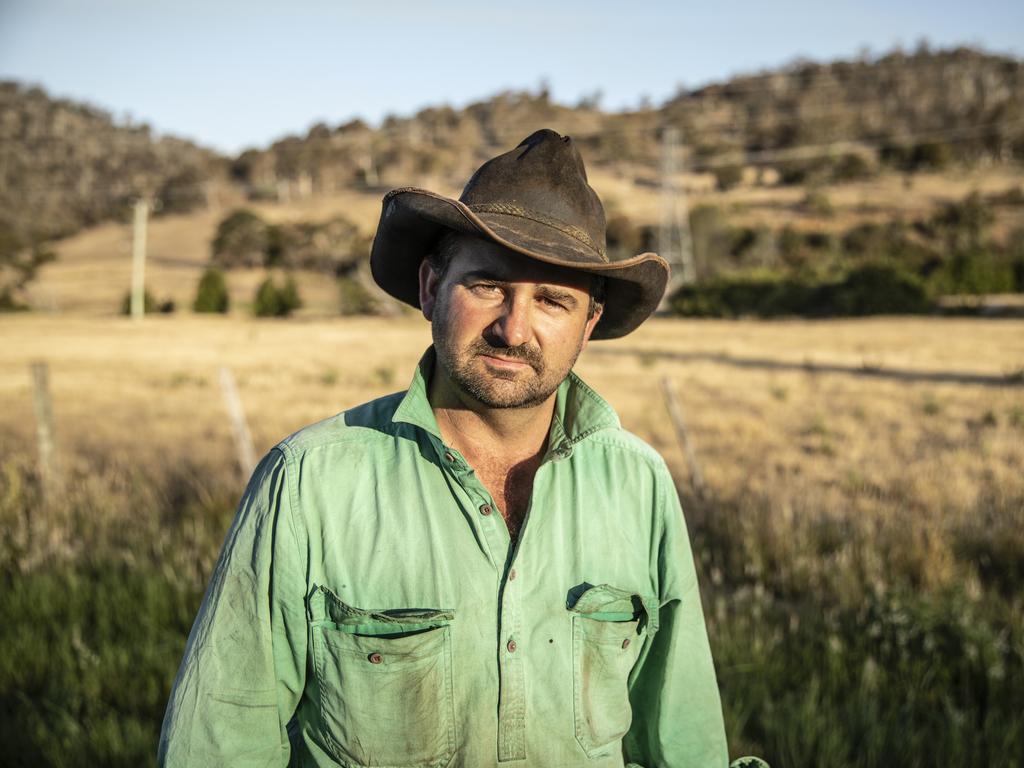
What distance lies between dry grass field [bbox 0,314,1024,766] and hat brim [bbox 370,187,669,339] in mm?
2298

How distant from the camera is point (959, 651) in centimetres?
466

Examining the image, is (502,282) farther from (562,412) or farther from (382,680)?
(382,680)

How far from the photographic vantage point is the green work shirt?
1921 millimetres

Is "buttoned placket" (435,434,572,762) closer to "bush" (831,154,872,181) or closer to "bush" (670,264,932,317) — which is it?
"bush" (670,264,932,317)

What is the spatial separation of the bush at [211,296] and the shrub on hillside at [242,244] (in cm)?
1722

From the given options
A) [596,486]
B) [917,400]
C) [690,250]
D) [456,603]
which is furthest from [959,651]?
[690,250]

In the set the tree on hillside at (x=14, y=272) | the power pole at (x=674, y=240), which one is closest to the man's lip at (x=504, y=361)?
the power pole at (x=674, y=240)

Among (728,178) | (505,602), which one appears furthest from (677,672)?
(728,178)

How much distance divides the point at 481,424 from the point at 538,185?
0.64 m

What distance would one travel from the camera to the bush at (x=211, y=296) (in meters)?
53.9

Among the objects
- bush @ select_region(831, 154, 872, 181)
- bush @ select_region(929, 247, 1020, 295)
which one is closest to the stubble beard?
bush @ select_region(929, 247, 1020, 295)

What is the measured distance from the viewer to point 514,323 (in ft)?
6.75

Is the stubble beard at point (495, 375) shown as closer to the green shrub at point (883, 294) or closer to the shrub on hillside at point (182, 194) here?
the green shrub at point (883, 294)

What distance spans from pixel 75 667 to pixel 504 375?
3556 millimetres
